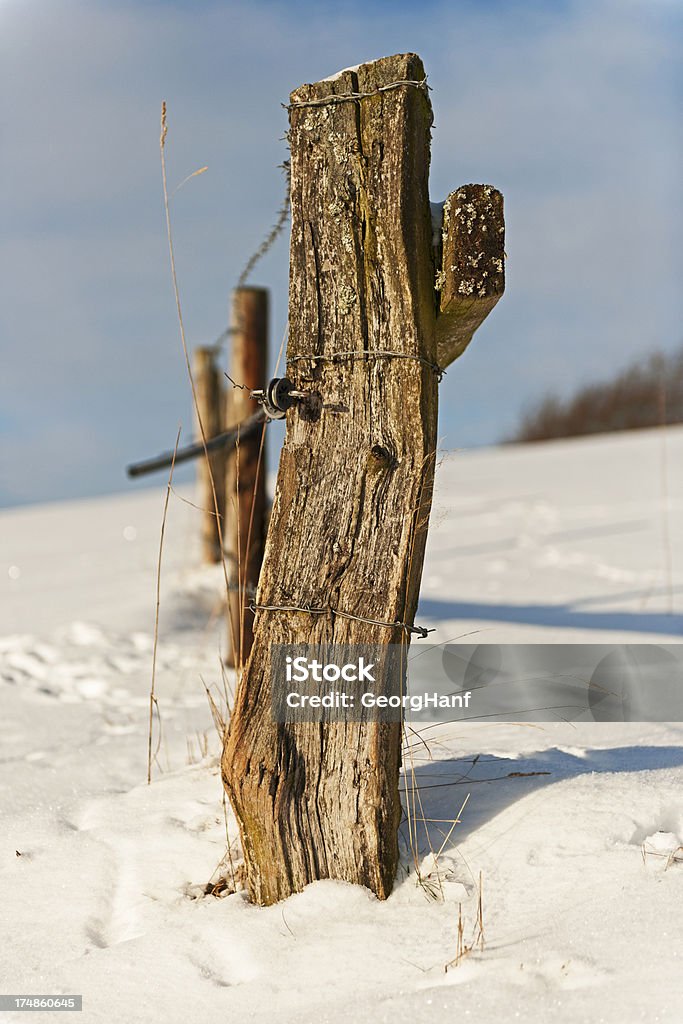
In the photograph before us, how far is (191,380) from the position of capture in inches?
86.3

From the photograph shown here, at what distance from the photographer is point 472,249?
187 centimetres

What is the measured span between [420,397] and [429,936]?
1.12m

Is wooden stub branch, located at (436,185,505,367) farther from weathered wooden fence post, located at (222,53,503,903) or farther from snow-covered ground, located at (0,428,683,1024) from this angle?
snow-covered ground, located at (0,428,683,1024)

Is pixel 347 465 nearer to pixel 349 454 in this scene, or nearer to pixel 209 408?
pixel 349 454

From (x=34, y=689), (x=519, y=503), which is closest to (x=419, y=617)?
(x=34, y=689)

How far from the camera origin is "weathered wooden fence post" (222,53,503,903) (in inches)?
74.0

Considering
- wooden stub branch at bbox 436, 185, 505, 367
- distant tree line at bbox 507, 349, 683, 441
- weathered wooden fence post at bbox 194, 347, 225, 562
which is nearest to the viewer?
wooden stub branch at bbox 436, 185, 505, 367

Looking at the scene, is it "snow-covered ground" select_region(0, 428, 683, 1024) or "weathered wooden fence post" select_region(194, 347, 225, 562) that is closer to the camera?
"snow-covered ground" select_region(0, 428, 683, 1024)

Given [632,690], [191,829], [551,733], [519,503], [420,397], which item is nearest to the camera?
[420,397]

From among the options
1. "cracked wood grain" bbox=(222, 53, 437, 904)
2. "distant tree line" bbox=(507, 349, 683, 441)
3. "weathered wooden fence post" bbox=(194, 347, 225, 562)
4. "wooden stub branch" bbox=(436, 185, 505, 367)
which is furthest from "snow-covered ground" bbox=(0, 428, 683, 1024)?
"distant tree line" bbox=(507, 349, 683, 441)

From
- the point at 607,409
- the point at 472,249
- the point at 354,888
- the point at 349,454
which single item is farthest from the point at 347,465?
the point at 607,409

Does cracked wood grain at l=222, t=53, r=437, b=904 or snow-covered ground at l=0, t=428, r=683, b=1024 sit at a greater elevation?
cracked wood grain at l=222, t=53, r=437, b=904

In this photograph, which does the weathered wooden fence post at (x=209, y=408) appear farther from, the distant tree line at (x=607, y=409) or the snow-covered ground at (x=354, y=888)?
the distant tree line at (x=607, y=409)

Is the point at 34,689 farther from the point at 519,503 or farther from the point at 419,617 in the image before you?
the point at 519,503
